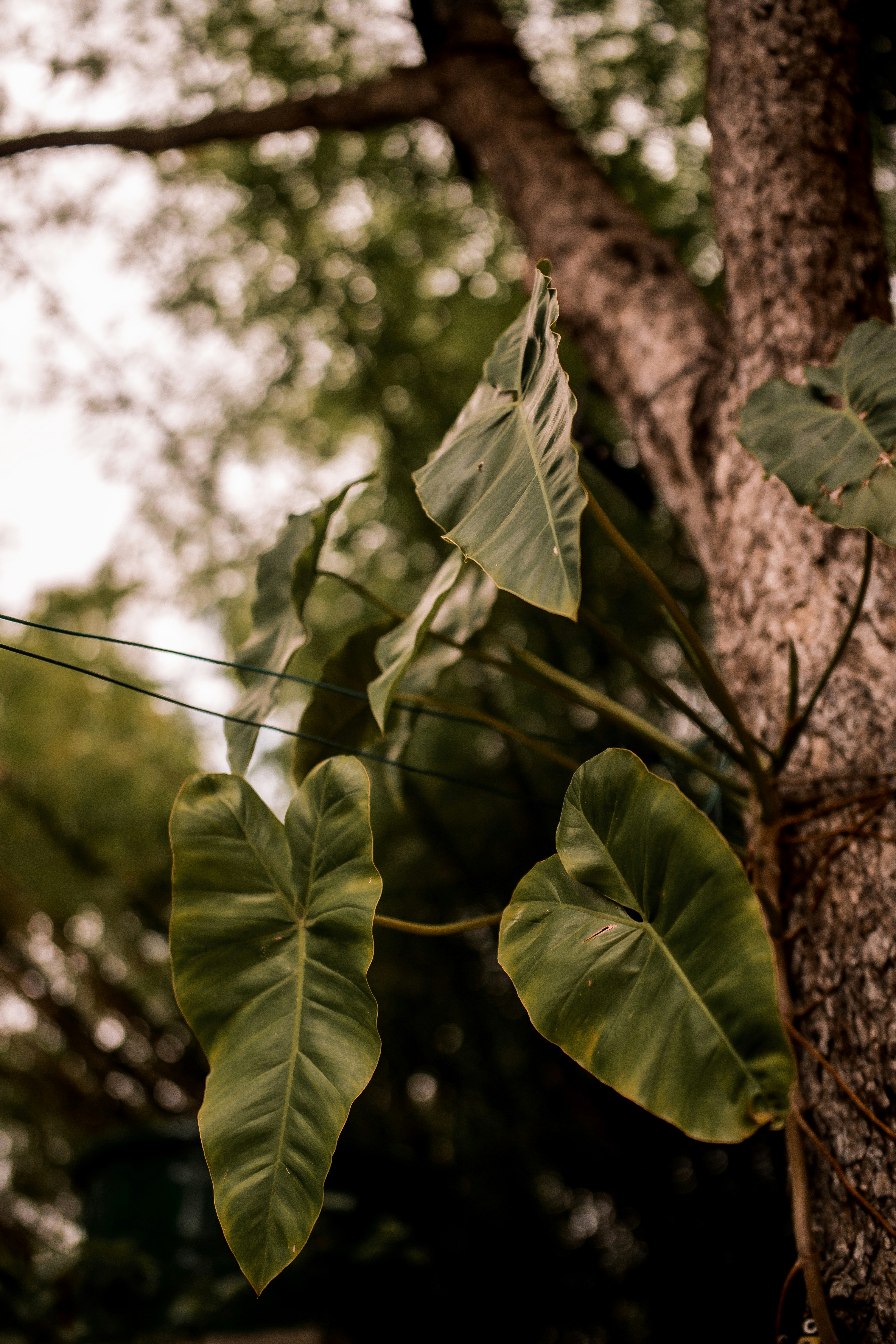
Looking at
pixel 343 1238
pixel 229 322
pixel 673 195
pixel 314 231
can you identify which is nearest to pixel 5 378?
pixel 229 322

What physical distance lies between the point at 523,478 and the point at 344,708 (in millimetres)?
565

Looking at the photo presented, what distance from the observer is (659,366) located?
4.74 ft

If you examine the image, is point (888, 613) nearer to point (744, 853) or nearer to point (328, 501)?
point (744, 853)

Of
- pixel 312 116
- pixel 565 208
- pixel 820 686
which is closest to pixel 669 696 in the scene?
pixel 820 686

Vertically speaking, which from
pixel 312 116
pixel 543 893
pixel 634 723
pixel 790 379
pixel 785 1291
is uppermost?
pixel 312 116

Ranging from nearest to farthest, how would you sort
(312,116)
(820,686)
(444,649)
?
1. (820,686)
2. (444,649)
3. (312,116)

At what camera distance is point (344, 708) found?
3.83 feet

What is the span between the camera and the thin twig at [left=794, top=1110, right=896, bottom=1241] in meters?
0.70

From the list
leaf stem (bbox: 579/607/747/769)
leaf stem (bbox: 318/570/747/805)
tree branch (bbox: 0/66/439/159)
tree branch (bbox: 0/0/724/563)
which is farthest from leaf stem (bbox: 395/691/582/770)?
tree branch (bbox: 0/66/439/159)

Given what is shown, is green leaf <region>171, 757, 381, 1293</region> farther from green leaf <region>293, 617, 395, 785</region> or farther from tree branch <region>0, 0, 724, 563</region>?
tree branch <region>0, 0, 724, 563</region>

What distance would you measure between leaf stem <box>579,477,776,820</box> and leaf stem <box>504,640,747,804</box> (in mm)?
59

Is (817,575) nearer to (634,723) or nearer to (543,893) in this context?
(634,723)

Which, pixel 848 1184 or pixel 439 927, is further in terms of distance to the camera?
pixel 439 927

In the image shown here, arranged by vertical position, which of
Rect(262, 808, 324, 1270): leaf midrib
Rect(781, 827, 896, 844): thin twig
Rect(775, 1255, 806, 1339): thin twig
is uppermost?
Rect(781, 827, 896, 844): thin twig
